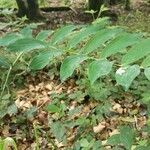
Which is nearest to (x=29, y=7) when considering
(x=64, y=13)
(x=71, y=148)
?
(x=64, y=13)

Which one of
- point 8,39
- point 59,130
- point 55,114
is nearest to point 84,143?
point 59,130

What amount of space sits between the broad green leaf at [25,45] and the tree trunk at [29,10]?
6.25 meters

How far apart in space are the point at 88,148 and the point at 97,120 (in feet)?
2.02

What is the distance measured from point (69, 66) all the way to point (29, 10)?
644 centimetres

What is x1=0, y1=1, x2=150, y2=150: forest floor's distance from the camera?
3.00 m

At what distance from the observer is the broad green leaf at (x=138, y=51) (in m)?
0.82

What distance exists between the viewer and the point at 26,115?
3.21 m

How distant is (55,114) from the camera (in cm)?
325

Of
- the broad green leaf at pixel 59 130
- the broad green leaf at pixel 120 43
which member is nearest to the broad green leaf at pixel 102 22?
the broad green leaf at pixel 120 43

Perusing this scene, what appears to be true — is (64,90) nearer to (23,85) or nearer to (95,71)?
(23,85)

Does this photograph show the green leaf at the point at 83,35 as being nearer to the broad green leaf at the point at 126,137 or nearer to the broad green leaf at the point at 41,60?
the broad green leaf at the point at 41,60

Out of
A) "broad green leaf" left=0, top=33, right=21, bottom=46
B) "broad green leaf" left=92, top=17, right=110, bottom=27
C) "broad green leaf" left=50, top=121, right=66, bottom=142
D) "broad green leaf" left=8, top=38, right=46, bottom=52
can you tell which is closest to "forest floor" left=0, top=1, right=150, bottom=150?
"broad green leaf" left=50, top=121, right=66, bottom=142

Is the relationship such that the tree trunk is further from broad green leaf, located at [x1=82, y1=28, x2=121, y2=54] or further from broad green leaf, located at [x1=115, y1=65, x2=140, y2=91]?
broad green leaf, located at [x1=115, y1=65, x2=140, y2=91]

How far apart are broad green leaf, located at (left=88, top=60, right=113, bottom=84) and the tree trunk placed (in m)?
6.42
